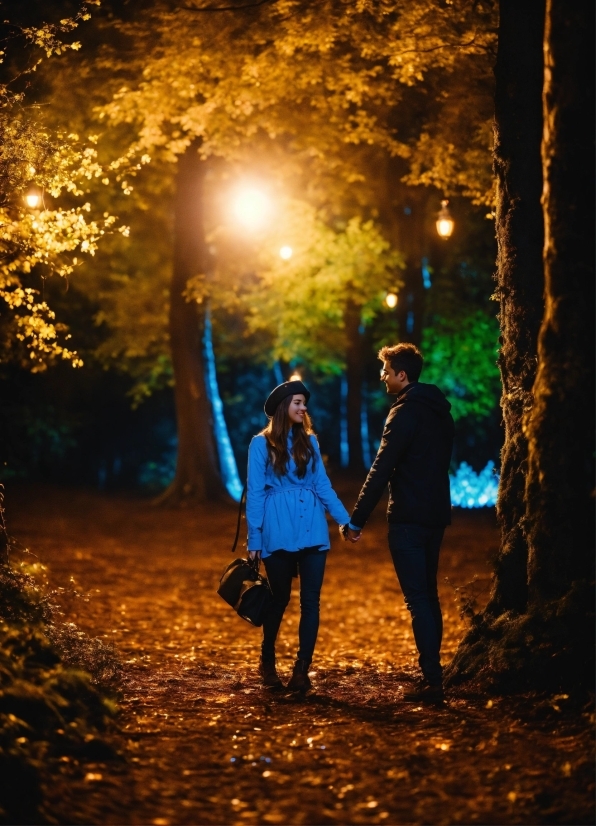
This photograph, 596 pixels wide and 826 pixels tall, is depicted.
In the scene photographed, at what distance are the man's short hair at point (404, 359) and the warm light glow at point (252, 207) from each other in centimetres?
1549

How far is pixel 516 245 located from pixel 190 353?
17505 mm

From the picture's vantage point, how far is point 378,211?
90.1 feet

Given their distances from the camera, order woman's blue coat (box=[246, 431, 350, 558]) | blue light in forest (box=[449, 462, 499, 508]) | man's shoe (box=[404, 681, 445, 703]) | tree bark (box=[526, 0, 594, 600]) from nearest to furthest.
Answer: tree bark (box=[526, 0, 594, 600]), man's shoe (box=[404, 681, 445, 703]), woman's blue coat (box=[246, 431, 350, 558]), blue light in forest (box=[449, 462, 499, 508])

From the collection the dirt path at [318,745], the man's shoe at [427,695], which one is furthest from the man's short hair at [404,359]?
the dirt path at [318,745]

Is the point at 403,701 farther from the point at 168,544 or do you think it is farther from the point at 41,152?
the point at 168,544

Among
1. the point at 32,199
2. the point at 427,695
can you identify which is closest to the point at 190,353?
the point at 32,199

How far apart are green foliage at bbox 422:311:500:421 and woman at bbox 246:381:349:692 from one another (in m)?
22.1

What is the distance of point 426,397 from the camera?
21.7 ft

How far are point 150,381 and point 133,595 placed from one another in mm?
17892

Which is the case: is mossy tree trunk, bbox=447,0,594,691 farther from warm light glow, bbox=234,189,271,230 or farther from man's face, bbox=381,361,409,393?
warm light glow, bbox=234,189,271,230

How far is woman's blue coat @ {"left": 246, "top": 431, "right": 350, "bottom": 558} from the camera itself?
6.66 meters

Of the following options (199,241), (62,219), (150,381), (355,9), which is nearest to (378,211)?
(199,241)

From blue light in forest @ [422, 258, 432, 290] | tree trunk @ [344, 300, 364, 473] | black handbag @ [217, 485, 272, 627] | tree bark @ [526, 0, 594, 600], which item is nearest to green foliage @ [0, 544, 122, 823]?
black handbag @ [217, 485, 272, 627]

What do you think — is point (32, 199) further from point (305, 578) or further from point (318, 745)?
point (318, 745)
